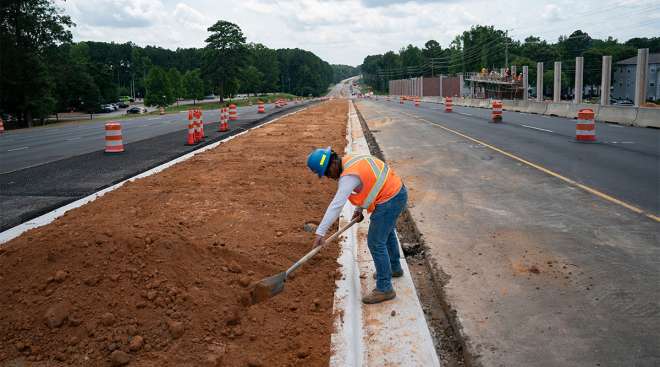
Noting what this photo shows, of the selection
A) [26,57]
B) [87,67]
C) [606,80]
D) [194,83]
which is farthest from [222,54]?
[606,80]

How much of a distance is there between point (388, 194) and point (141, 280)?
8.00 ft

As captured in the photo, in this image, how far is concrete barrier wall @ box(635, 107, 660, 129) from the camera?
21077mm

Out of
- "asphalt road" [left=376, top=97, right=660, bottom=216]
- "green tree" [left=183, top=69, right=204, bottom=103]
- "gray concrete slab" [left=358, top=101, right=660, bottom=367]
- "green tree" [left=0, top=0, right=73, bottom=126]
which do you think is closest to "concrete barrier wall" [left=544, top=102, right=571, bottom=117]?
"asphalt road" [left=376, top=97, right=660, bottom=216]

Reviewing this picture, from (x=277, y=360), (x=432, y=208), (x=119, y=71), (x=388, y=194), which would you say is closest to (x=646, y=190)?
(x=432, y=208)

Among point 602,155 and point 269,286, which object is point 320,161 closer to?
point 269,286

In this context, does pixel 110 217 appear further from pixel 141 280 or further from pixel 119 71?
pixel 119 71

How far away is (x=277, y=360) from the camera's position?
3.95m

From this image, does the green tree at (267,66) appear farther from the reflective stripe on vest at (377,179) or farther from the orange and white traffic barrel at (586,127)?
the reflective stripe on vest at (377,179)

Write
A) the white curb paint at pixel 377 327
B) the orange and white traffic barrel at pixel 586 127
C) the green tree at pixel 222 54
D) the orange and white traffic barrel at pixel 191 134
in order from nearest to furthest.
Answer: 1. the white curb paint at pixel 377 327
2. the orange and white traffic barrel at pixel 586 127
3. the orange and white traffic barrel at pixel 191 134
4. the green tree at pixel 222 54

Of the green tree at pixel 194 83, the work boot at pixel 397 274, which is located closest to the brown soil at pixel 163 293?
the work boot at pixel 397 274

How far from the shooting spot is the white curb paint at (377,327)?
394cm

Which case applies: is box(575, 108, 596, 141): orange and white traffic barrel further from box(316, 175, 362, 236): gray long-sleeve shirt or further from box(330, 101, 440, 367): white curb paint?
box(316, 175, 362, 236): gray long-sleeve shirt

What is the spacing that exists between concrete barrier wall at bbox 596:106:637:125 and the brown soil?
69.2ft

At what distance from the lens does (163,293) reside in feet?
15.4
